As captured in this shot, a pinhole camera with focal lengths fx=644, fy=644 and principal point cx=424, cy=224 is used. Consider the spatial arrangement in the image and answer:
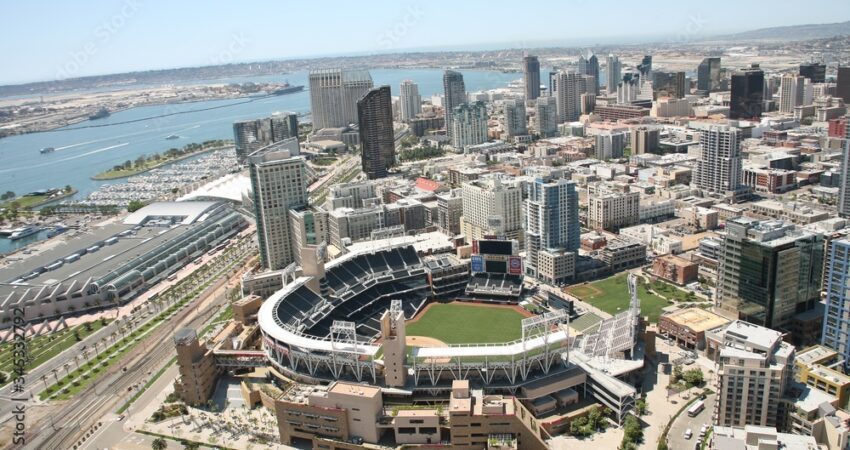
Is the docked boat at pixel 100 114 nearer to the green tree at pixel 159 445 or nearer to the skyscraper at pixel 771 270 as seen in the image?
the green tree at pixel 159 445

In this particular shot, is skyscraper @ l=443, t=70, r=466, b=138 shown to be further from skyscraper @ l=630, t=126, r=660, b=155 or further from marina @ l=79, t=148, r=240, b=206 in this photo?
marina @ l=79, t=148, r=240, b=206

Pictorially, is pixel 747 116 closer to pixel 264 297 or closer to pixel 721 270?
pixel 721 270

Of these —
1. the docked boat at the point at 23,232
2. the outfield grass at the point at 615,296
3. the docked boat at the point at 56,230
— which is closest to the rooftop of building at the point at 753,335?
the outfield grass at the point at 615,296

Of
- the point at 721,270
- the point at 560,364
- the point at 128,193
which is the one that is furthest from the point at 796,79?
the point at 128,193

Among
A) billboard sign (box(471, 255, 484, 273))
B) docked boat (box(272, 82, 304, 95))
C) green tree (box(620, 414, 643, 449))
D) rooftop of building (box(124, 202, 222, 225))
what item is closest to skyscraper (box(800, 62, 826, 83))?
billboard sign (box(471, 255, 484, 273))

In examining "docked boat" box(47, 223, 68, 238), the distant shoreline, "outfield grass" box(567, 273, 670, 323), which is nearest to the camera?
"outfield grass" box(567, 273, 670, 323)

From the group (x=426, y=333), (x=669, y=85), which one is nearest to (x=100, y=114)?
(x=669, y=85)
